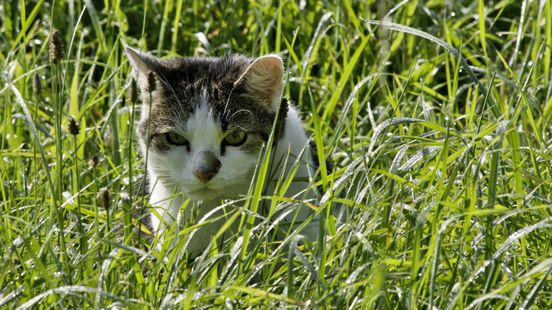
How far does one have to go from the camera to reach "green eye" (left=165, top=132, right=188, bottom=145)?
10.2 ft

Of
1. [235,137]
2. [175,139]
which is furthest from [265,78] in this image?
[175,139]

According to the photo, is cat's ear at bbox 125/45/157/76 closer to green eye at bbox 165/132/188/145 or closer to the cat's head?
the cat's head

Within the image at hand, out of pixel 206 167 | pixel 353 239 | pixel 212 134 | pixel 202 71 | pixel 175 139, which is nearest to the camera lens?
pixel 353 239

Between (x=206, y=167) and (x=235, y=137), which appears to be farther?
(x=235, y=137)

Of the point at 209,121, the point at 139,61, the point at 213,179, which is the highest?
the point at 139,61

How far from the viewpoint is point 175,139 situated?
313 centimetres

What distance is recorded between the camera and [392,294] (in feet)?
7.50

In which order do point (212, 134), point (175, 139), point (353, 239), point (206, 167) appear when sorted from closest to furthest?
point (353, 239), point (206, 167), point (212, 134), point (175, 139)

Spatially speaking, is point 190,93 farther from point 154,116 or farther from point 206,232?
point 206,232

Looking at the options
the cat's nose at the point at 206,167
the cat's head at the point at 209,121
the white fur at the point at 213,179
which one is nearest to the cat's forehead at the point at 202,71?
the cat's head at the point at 209,121

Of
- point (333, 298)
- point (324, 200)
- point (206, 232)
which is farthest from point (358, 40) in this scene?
point (333, 298)

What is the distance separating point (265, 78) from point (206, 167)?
1.26 ft

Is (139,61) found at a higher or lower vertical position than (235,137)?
higher

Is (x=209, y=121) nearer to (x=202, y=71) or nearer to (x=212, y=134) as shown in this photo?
(x=212, y=134)
